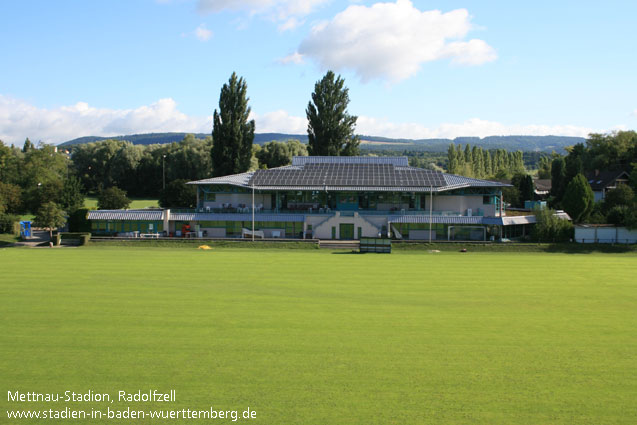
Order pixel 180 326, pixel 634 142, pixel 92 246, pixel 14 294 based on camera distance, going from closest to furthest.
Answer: pixel 180 326 → pixel 14 294 → pixel 92 246 → pixel 634 142

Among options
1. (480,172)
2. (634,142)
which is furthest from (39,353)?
(480,172)

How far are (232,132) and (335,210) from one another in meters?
19.8

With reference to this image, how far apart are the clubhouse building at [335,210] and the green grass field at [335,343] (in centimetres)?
2702

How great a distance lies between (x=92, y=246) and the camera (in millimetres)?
58812

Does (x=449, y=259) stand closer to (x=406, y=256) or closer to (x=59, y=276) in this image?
(x=406, y=256)

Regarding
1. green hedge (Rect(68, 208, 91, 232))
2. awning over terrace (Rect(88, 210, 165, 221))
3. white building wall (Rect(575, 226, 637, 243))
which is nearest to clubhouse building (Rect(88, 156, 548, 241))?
awning over terrace (Rect(88, 210, 165, 221))

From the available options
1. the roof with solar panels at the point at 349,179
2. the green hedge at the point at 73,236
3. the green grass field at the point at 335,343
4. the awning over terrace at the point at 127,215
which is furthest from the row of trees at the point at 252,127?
the green grass field at the point at 335,343

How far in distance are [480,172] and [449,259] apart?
11415 centimetres

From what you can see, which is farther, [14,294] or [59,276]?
[59,276]

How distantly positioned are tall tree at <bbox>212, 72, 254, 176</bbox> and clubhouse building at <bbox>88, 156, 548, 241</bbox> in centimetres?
638

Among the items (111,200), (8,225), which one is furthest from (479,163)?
(8,225)

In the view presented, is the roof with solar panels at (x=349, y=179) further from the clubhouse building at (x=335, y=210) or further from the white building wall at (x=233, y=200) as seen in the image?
the white building wall at (x=233, y=200)

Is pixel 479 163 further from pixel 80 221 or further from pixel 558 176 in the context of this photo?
pixel 80 221

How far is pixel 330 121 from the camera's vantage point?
271 ft
